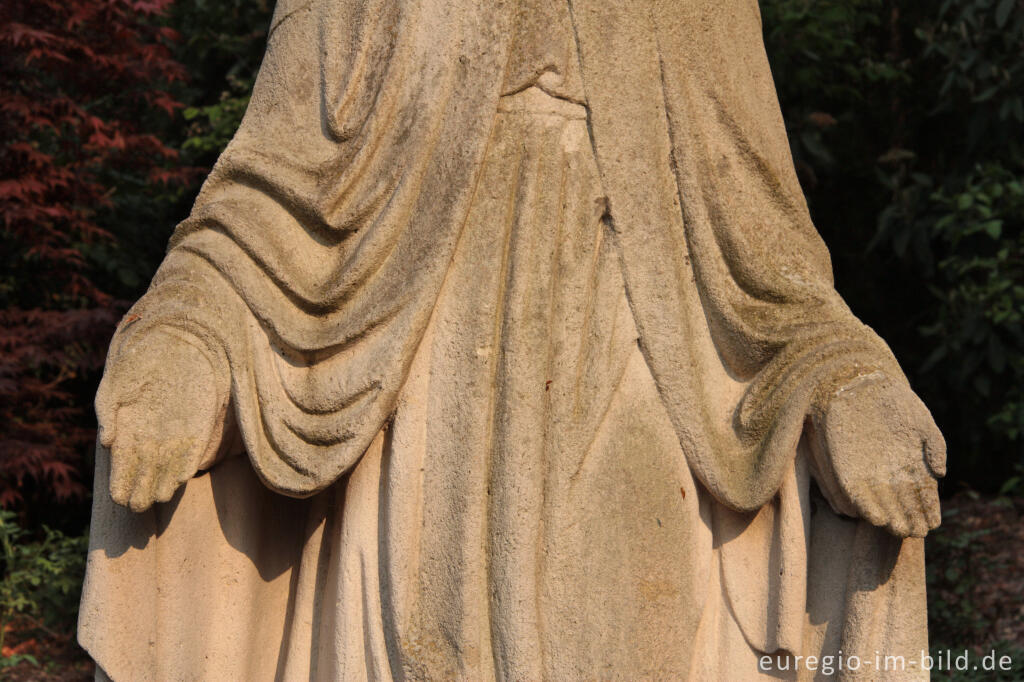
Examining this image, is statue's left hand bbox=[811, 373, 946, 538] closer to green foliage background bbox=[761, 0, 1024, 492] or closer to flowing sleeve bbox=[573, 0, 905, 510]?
flowing sleeve bbox=[573, 0, 905, 510]

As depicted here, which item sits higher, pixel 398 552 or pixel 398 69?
pixel 398 69

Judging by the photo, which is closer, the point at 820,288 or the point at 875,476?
the point at 875,476

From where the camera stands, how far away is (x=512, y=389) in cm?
261

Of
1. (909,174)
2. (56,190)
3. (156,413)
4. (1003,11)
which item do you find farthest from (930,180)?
(156,413)

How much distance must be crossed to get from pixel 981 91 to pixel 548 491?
4.40 meters

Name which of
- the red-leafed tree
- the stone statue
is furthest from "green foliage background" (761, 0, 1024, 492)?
the stone statue

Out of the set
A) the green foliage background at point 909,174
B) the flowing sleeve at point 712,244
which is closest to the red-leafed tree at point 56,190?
the green foliage background at point 909,174

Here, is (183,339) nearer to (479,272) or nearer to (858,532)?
(479,272)

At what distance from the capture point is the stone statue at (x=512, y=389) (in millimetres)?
2594

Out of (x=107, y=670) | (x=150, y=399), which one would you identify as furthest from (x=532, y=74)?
(x=107, y=670)

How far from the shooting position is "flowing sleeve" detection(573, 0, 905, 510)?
268cm

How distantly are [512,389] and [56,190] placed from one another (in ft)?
14.3

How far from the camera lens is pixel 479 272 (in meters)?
2.65

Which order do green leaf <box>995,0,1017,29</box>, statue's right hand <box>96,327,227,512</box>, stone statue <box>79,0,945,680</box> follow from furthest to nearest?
1. green leaf <box>995,0,1017,29</box>
2. stone statue <box>79,0,945,680</box>
3. statue's right hand <box>96,327,227,512</box>
